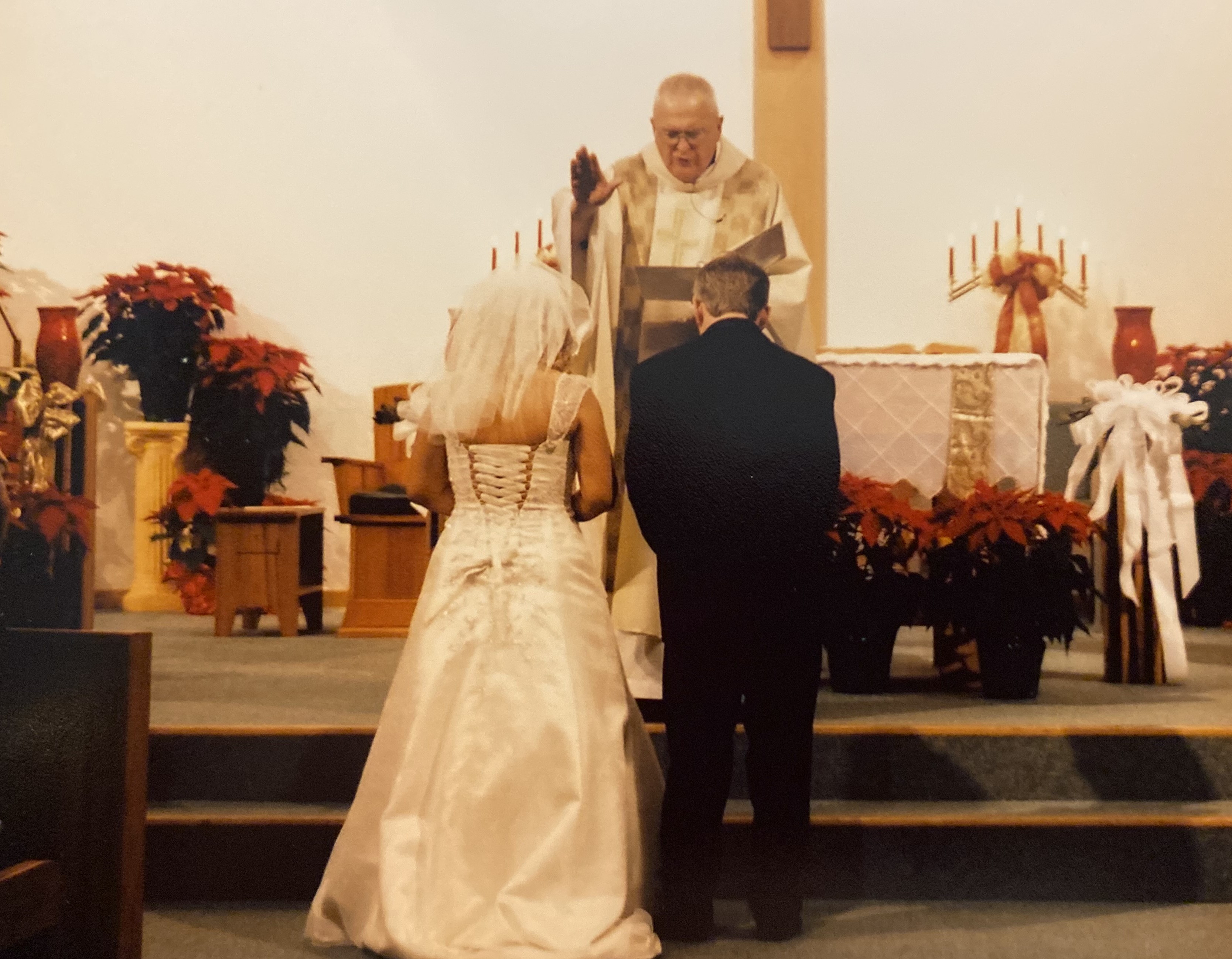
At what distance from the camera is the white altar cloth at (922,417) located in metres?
5.37

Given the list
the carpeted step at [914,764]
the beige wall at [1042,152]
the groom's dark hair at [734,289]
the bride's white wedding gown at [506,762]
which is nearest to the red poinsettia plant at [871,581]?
the carpeted step at [914,764]

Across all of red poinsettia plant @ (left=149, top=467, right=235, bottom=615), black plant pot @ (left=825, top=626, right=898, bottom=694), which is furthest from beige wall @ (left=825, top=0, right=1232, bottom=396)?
black plant pot @ (left=825, top=626, right=898, bottom=694)

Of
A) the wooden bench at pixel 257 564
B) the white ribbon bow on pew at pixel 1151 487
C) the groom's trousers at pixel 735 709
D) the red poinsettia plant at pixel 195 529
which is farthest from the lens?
the red poinsettia plant at pixel 195 529

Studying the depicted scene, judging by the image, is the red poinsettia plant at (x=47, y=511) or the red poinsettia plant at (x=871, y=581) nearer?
the red poinsettia plant at (x=47, y=511)

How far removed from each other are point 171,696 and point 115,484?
357 centimetres

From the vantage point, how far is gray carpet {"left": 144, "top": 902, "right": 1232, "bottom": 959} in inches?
115

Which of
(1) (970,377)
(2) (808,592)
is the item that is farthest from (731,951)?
(1) (970,377)

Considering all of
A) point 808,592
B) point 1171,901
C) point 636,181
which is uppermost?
point 636,181

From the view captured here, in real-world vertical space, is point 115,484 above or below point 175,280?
below

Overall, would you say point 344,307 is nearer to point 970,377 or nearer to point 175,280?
point 175,280

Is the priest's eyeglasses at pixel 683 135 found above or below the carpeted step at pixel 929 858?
above

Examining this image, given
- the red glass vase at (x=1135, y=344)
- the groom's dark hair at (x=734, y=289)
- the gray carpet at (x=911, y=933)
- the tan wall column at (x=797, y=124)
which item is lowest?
the gray carpet at (x=911, y=933)

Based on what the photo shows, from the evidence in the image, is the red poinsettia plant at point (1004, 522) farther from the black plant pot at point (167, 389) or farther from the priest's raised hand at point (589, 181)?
the black plant pot at point (167, 389)

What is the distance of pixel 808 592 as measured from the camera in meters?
2.88
